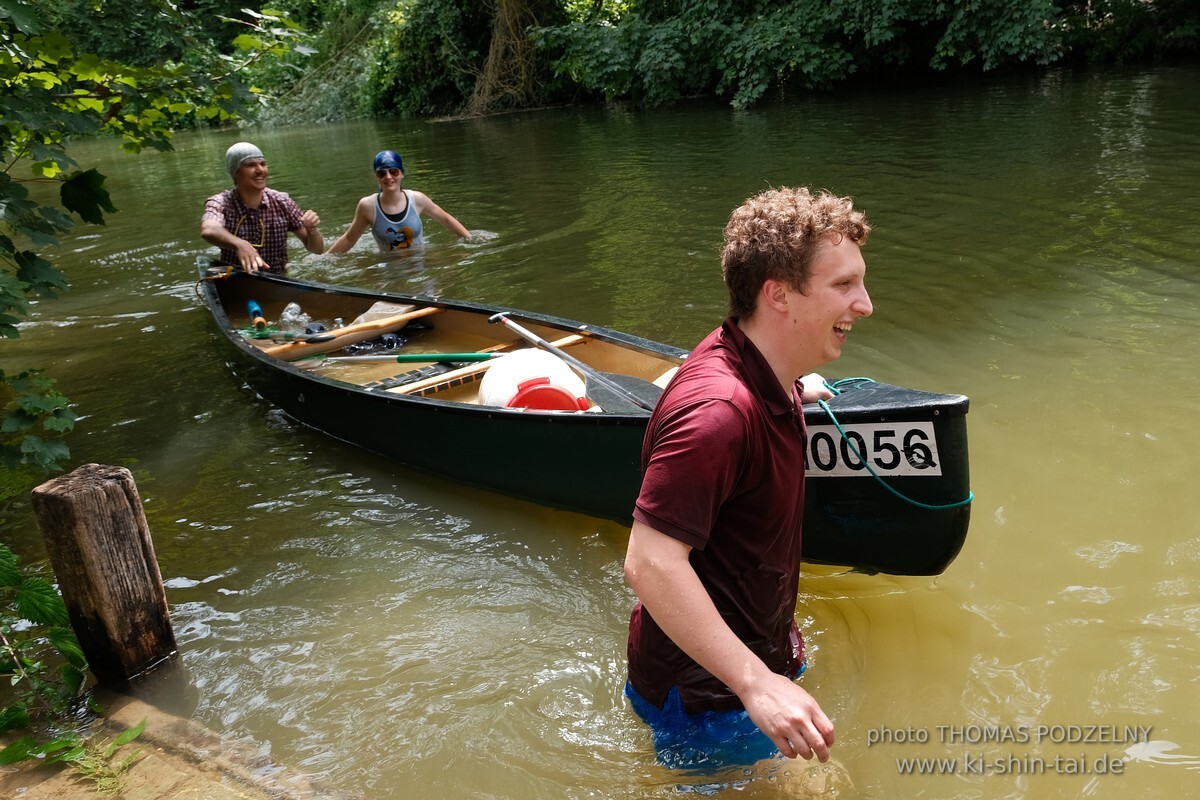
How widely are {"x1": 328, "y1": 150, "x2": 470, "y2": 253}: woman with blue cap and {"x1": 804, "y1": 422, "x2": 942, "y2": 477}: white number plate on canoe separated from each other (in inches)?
271

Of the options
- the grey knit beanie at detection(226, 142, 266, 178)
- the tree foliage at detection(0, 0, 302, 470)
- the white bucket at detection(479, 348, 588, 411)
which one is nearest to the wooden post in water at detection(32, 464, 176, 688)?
the tree foliage at detection(0, 0, 302, 470)

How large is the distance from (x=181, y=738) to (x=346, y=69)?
34.0m

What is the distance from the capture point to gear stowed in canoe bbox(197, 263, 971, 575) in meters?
3.43

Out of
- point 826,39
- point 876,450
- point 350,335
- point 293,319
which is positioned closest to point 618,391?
point 876,450

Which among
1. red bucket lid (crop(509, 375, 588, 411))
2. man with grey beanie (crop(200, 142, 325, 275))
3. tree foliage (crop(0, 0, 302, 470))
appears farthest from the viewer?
man with grey beanie (crop(200, 142, 325, 275))

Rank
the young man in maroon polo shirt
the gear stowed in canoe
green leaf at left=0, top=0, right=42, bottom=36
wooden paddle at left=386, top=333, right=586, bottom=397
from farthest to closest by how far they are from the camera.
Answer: wooden paddle at left=386, top=333, right=586, bottom=397 → green leaf at left=0, top=0, right=42, bottom=36 → the gear stowed in canoe → the young man in maroon polo shirt

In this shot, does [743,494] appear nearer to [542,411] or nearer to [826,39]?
[542,411]

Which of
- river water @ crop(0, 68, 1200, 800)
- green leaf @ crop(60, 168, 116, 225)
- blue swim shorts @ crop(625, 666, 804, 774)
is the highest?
green leaf @ crop(60, 168, 116, 225)

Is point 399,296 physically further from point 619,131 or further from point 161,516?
point 619,131

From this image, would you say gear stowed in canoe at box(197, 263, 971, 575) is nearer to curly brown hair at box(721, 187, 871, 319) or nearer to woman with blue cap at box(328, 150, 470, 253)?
curly brown hair at box(721, 187, 871, 319)

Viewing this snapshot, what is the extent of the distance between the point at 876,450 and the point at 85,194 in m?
3.61

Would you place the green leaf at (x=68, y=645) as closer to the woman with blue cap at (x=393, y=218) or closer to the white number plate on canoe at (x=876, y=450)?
the white number plate on canoe at (x=876, y=450)

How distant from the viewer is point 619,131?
19.5m

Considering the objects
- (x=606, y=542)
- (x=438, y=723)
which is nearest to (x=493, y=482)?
(x=606, y=542)
